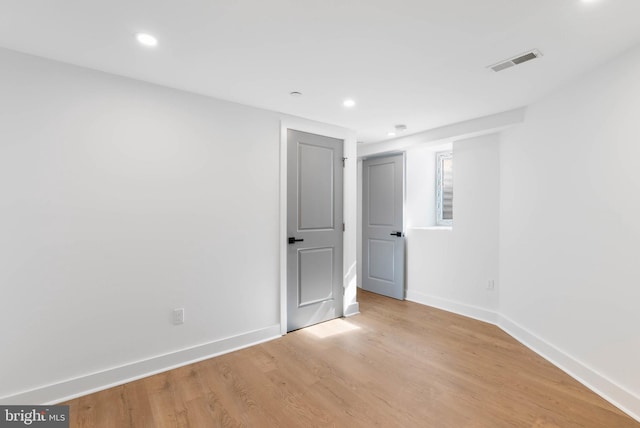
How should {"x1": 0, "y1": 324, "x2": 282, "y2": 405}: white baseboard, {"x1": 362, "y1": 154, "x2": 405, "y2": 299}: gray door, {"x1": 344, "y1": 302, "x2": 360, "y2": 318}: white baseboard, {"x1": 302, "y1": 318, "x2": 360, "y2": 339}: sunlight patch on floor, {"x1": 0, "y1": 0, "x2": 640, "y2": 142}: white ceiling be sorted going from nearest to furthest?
{"x1": 0, "y1": 0, "x2": 640, "y2": 142}: white ceiling, {"x1": 0, "y1": 324, "x2": 282, "y2": 405}: white baseboard, {"x1": 302, "y1": 318, "x2": 360, "y2": 339}: sunlight patch on floor, {"x1": 344, "y1": 302, "x2": 360, "y2": 318}: white baseboard, {"x1": 362, "y1": 154, "x2": 405, "y2": 299}: gray door

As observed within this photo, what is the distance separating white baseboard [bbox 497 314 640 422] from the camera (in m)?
1.95

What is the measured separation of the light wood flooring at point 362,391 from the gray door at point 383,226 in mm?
1504

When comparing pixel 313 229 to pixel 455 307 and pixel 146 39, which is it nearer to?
pixel 455 307

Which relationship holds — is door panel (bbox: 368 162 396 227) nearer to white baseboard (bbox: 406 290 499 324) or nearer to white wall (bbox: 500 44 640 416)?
white baseboard (bbox: 406 290 499 324)

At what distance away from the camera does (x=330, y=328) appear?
340 cm

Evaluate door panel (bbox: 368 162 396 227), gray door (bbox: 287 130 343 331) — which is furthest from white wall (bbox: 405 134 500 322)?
gray door (bbox: 287 130 343 331)

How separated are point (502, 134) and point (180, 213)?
3538mm

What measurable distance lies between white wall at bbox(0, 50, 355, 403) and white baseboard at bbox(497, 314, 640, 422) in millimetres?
2556

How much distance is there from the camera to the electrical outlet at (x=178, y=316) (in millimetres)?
2576

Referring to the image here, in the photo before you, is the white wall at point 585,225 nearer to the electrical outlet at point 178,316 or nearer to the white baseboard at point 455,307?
the white baseboard at point 455,307

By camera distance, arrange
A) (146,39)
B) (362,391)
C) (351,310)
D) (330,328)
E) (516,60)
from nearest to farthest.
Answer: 1. (146,39)
2. (516,60)
3. (362,391)
4. (330,328)
5. (351,310)

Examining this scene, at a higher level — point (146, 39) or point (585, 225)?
point (146, 39)

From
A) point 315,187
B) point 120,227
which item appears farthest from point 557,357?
point 120,227

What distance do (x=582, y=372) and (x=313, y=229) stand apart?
8.55 ft
